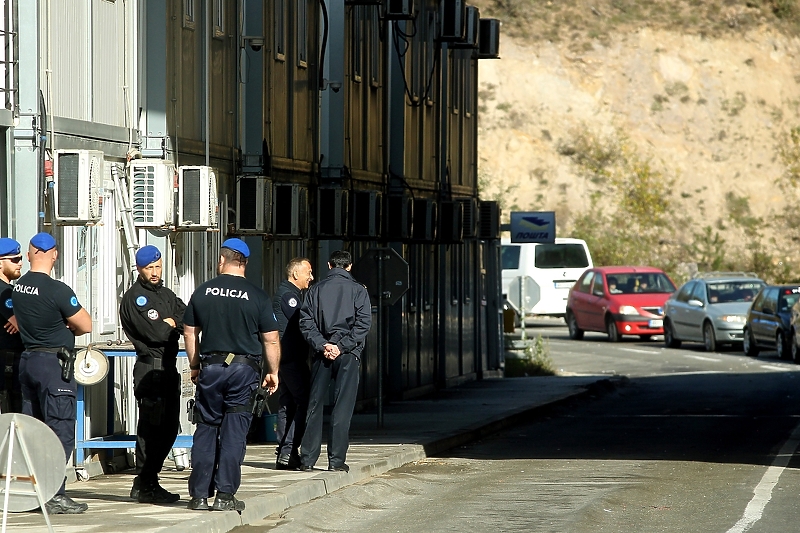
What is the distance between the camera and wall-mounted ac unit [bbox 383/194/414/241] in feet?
74.0

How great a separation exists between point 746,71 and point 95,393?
228 feet

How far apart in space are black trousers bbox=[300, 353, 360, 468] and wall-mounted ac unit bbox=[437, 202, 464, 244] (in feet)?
38.0

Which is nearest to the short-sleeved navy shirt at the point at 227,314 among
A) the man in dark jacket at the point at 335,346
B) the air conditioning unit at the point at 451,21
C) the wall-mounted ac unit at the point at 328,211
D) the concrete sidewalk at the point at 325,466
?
the concrete sidewalk at the point at 325,466

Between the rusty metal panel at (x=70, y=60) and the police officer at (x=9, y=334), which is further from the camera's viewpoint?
the rusty metal panel at (x=70, y=60)

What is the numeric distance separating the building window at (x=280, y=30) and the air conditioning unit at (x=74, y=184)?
6.26 meters

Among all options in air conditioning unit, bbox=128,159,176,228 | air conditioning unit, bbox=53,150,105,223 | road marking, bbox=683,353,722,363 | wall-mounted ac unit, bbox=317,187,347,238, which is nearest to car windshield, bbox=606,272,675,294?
road marking, bbox=683,353,722,363

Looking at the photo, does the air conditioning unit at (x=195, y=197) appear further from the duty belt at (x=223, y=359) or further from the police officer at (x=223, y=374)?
the duty belt at (x=223, y=359)

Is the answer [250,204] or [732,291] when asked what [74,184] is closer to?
[250,204]

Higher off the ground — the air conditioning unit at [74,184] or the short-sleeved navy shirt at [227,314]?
the air conditioning unit at [74,184]

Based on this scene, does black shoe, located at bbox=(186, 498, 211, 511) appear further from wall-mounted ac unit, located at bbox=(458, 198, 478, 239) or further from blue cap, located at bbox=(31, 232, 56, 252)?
wall-mounted ac unit, located at bbox=(458, 198, 478, 239)

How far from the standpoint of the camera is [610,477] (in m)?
14.1

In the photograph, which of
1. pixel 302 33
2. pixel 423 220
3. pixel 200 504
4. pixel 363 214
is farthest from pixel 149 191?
pixel 423 220

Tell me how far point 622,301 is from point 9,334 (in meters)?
29.2

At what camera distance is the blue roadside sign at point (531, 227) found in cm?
3000
